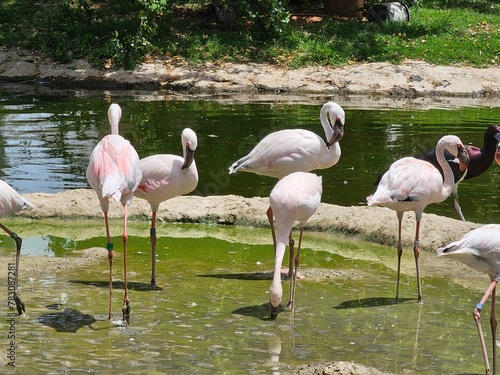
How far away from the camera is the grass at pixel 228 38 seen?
17.6 m

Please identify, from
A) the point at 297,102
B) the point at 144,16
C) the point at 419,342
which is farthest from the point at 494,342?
the point at 144,16

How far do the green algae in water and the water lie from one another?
240 centimetres

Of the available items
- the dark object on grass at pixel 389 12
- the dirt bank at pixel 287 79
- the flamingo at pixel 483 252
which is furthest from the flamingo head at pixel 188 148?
the dark object on grass at pixel 389 12

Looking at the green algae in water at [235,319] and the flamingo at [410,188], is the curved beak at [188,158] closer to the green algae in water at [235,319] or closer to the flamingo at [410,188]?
the green algae in water at [235,319]

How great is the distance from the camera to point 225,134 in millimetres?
12836

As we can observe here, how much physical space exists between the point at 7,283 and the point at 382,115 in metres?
9.35

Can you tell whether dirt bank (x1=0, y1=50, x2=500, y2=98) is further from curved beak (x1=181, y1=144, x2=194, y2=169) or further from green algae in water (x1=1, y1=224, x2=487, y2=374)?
curved beak (x1=181, y1=144, x2=194, y2=169)

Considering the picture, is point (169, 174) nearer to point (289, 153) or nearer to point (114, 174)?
point (114, 174)

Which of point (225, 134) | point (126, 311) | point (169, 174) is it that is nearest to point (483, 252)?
point (126, 311)

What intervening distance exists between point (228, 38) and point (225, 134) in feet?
20.1

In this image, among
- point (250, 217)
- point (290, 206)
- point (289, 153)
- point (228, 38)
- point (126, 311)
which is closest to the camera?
point (126, 311)

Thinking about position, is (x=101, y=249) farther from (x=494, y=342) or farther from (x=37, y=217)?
(x=494, y=342)

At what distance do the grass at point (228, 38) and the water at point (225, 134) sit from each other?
5.98ft

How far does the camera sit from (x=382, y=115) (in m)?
14.5
